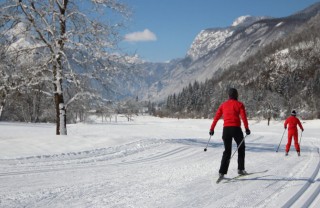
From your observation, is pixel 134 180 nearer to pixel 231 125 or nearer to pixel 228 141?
pixel 228 141

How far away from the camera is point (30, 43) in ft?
53.7

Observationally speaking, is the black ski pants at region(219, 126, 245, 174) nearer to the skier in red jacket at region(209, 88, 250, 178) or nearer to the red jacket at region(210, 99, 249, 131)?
the skier in red jacket at region(209, 88, 250, 178)

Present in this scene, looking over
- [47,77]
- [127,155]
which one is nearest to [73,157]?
[127,155]

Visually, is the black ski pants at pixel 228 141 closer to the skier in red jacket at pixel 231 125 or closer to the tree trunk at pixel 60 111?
the skier in red jacket at pixel 231 125

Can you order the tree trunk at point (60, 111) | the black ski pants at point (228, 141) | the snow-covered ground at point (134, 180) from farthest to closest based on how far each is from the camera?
1. the tree trunk at point (60, 111)
2. the black ski pants at point (228, 141)
3. the snow-covered ground at point (134, 180)

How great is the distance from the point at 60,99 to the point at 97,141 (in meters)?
2.60

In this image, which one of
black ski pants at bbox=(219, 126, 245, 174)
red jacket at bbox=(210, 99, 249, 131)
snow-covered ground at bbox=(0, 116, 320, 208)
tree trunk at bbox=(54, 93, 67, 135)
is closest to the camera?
snow-covered ground at bbox=(0, 116, 320, 208)

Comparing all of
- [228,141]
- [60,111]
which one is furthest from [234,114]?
[60,111]

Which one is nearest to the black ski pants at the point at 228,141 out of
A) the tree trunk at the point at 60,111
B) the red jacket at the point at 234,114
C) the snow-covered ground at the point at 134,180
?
the red jacket at the point at 234,114

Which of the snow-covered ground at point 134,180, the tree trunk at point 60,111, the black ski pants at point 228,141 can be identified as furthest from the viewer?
the tree trunk at point 60,111

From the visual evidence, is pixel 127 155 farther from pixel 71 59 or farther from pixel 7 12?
pixel 7 12

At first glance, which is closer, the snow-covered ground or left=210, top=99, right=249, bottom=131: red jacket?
the snow-covered ground

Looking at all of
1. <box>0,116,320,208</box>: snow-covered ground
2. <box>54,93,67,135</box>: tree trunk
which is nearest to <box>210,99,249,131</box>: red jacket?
<box>0,116,320,208</box>: snow-covered ground

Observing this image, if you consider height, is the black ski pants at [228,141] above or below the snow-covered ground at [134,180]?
above
